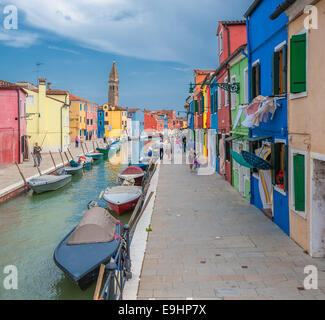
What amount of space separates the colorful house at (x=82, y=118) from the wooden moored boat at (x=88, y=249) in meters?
50.4

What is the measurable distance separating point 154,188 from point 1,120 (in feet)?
55.4

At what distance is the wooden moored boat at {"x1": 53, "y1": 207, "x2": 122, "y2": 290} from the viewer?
738 cm

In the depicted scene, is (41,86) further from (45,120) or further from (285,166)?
(285,166)

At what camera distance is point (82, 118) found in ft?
200

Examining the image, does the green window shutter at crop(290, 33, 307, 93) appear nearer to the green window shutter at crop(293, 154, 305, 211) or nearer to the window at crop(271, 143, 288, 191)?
the green window shutter at crop(293, 154, 305, 211)

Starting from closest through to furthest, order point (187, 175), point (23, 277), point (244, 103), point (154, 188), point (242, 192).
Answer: point (23, 277) → point (244, 103) → point (242, 192) → point (154, 188) → point (187, 175)

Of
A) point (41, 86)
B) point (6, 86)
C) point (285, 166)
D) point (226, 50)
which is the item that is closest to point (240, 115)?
point (285, 166)

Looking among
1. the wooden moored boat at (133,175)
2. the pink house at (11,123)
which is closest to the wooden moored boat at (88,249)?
the wooden moored boat at (133,175)

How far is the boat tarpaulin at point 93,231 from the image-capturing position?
850cm

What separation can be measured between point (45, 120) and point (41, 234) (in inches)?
1120

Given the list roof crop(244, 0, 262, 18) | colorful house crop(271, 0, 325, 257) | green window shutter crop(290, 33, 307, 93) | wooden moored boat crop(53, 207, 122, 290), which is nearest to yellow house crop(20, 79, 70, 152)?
roof crop(244, 0, 262, 18)

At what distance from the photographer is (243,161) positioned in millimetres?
10141
